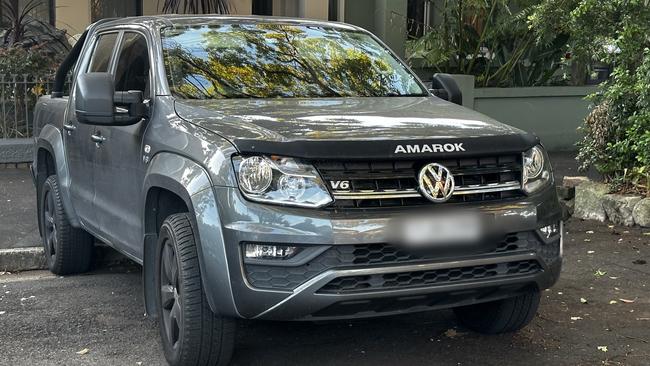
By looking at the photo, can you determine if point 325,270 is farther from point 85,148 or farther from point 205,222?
point 85,148

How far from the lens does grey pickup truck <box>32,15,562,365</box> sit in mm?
3572

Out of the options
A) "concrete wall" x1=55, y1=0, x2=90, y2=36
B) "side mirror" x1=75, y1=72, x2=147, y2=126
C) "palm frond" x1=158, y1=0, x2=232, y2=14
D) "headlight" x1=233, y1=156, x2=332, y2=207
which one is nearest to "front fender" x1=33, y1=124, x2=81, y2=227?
"side mirror" x1=75, y1=72, x2=147, y2=126

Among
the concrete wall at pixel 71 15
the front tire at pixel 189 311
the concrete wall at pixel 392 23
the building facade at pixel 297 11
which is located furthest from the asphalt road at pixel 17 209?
the concrete wall at pixel 392 23

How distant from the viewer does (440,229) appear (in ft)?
12.2

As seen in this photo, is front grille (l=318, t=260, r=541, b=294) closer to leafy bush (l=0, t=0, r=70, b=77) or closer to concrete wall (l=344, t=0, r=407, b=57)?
leafy bush (l=0, t=0, r=70, b=77)

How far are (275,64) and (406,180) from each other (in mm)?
1518

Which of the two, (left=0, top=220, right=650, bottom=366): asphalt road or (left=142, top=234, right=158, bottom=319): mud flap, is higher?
(left=142, top=234, right=158, bottom=319): mud flap

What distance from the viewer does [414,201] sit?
3.73 metres

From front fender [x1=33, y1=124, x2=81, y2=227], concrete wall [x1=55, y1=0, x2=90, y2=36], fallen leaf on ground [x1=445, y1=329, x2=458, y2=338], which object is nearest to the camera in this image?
fallen leaf on ground [x1=445, y1=329, x2=458, y2=338]

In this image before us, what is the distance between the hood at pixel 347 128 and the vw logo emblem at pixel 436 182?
0.08 meters

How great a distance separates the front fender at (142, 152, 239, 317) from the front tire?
114 mm

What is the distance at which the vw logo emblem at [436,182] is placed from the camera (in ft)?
12.2

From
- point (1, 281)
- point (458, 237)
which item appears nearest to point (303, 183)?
point (458, 237)

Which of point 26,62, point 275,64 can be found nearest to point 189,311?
point 275,64
